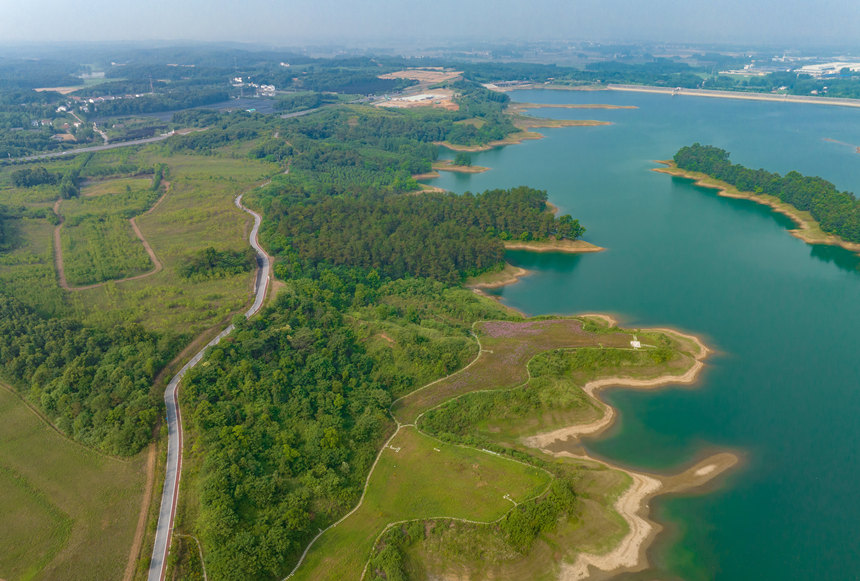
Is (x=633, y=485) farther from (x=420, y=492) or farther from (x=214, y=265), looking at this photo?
(x=214, y=265)

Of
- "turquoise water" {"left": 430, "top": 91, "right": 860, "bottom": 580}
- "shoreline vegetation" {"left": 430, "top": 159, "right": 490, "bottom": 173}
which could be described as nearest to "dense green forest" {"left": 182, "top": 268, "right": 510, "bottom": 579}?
"turquoise water" {"left": 430, "top": 91, "right": 860, "bottom": 580}

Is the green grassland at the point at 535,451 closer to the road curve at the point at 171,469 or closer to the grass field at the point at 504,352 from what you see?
the grass field at the point at 504,352

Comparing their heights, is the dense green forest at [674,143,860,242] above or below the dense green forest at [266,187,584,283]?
above

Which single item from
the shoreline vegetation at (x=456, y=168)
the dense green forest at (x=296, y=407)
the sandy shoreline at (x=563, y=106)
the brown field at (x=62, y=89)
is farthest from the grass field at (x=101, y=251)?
the sandy shoreline at (x=563, y=106)

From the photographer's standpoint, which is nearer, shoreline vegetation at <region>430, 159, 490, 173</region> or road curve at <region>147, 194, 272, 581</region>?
road curve at <region>147, 194, 272, 581</region>

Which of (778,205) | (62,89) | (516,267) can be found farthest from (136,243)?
(62,89)

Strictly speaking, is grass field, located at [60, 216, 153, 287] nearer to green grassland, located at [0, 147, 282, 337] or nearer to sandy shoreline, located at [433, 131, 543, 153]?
green grassland, located at [0, 147, 282, 337]
